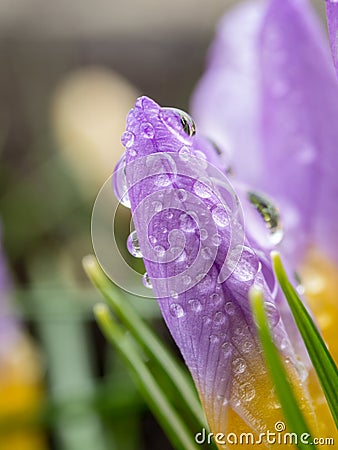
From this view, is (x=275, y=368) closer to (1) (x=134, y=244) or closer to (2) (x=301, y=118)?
(1) (x=134, y=244)

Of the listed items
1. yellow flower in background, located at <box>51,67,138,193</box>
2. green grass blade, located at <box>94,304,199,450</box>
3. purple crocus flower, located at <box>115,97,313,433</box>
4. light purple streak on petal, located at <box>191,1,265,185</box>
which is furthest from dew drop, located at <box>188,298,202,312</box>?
yellow flower in background, located at <box>51,67,138,193</box>

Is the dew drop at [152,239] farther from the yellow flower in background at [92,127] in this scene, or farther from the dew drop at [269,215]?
the yellow flower in background at [92,127]

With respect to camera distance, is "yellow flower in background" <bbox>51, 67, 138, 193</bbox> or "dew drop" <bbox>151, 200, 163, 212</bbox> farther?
"yellow flower in background" <bbox>51, 67, 138, 193</bbox>

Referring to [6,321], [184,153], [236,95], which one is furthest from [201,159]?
[6,321]

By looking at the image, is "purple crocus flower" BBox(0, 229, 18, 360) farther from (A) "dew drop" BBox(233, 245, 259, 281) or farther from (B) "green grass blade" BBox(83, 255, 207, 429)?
(A) "dew drop" BBox(233, 245, 259, 281)

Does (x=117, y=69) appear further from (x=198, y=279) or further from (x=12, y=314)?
(x=198, y=279)

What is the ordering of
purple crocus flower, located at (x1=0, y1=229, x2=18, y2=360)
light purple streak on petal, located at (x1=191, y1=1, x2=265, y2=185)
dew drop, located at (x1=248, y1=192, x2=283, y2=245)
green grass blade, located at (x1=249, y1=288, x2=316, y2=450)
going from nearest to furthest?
green grass blade, located at (x1=249, y1=288, x2=316, y2=450)
dew drop, located at (x1=248, y1=192, x2=283, y2=245)
light purple streak on petal, located at (x1=191, y1=1, x2=265, y2=185)
purple crocus flower, located at (x1=0, y1=229, x2=18, y2=360)

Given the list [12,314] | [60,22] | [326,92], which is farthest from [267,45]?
[60,22]

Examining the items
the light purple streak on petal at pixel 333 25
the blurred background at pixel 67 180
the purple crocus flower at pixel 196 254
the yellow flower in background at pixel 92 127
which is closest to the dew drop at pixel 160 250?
the purple crocus flower at pixel 196 254
